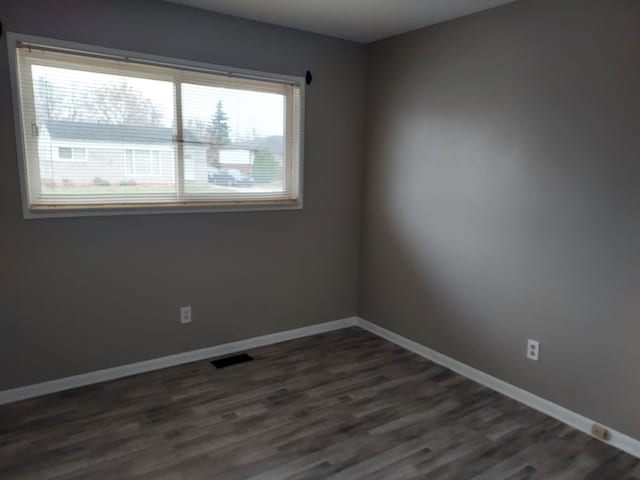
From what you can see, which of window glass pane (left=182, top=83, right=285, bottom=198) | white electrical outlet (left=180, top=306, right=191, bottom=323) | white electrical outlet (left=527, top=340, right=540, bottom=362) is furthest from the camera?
white electrical outlet (left=180, top=306, right=191, bottom=323)

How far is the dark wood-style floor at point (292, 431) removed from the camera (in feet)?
6.89

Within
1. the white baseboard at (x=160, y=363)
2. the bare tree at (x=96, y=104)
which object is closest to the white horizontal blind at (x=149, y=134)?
the bare tree at (x=96, y=104)

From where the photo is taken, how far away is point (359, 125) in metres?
3.77

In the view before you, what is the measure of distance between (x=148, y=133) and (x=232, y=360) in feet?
5.51

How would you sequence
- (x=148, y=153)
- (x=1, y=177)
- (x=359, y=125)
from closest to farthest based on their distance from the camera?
(x=1, y=177)
(x=148, y=153)
(x=359, y=125)

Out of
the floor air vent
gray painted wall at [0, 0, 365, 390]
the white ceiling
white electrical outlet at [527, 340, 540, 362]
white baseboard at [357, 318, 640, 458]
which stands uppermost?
the white ceiling

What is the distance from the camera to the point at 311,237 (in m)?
3.67

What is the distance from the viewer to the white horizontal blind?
8.41ft

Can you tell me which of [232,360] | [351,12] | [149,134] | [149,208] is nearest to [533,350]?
[232,360]

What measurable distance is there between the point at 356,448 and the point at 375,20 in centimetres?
268

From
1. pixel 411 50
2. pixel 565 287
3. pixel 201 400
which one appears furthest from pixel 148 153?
pixel 565 287

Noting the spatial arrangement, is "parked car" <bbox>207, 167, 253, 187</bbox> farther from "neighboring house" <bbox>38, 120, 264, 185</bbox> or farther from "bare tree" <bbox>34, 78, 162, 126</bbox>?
"bare tree" <bbox>34, 78, 162, 126</bbox>

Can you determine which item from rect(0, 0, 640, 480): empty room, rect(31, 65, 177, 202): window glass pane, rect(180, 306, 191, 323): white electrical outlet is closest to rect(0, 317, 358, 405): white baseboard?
rect(0, 0, 640, 480): empty room

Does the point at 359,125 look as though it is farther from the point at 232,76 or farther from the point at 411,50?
the point at 232,76
